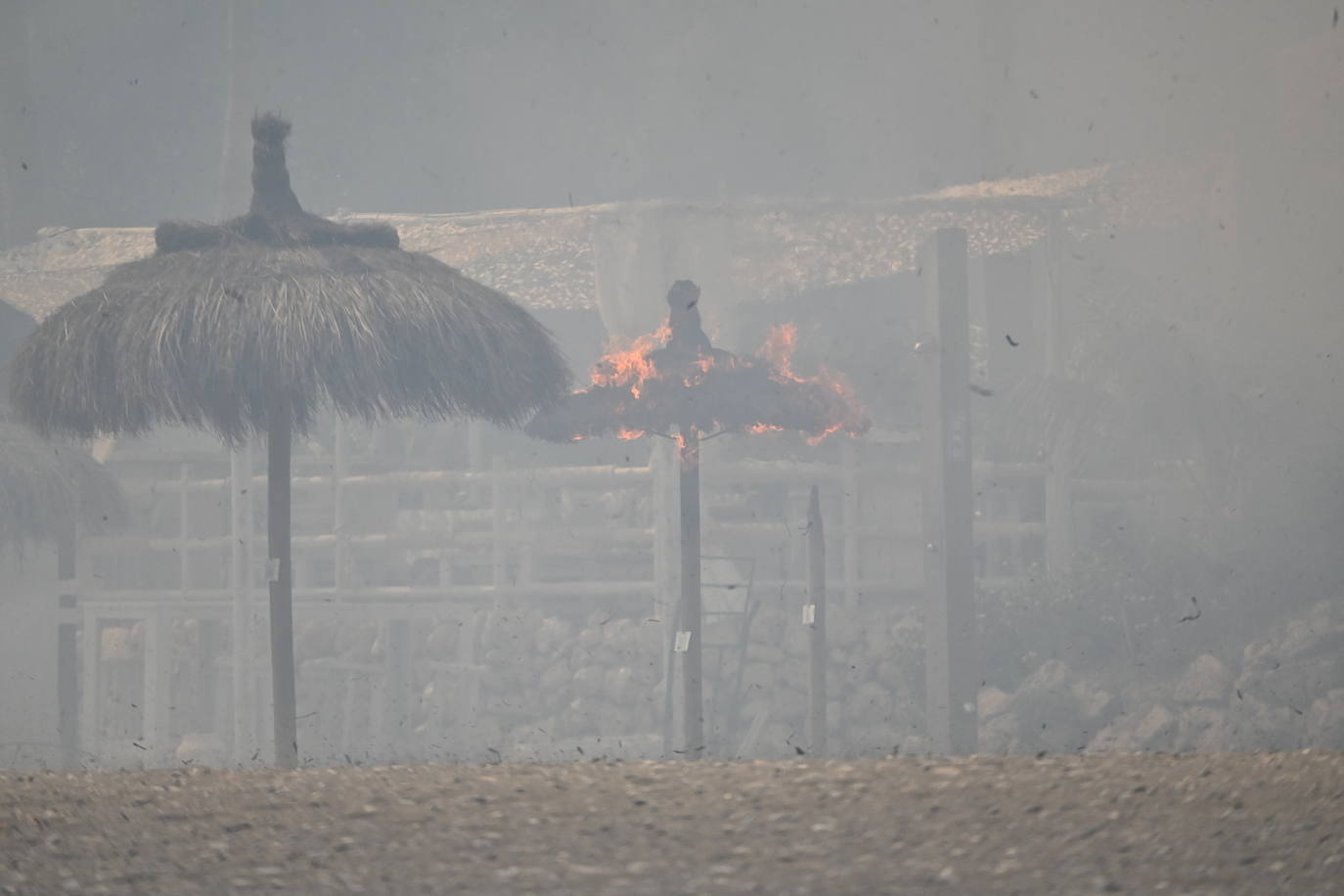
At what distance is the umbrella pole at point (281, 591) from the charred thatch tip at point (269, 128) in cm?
175

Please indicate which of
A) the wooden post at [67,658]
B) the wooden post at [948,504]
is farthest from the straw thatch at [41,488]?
the wooden post at [948,504]

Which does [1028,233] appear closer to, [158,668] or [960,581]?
[960,581]

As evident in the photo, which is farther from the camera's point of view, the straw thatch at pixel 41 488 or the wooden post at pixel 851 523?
the wooden post at pixel 851 523

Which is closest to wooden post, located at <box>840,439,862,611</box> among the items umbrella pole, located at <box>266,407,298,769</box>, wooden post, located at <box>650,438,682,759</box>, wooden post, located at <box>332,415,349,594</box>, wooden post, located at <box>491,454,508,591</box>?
wooden post, located at <box>650,438,682,759</box>

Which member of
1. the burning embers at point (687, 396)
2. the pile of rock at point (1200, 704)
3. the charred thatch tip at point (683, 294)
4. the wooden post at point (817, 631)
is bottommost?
the pile of rock at point (1200, 704)

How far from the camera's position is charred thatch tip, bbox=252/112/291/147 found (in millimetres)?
Result: 9922

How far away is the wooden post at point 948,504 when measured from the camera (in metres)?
12.8

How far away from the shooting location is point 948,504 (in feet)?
42.3

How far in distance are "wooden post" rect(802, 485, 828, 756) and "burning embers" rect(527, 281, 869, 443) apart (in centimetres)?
94

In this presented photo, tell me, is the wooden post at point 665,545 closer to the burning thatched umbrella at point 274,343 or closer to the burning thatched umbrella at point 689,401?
the burning thatched umbrella at point 689,401

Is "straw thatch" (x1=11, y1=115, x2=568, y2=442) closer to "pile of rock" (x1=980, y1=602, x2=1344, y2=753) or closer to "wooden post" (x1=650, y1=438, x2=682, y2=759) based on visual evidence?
"wooden post" (x1=650, y1=438, x2=682, y2=759)

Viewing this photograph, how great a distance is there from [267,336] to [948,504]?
591 centimetres

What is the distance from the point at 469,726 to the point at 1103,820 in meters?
12.3

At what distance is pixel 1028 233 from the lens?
694 inches
